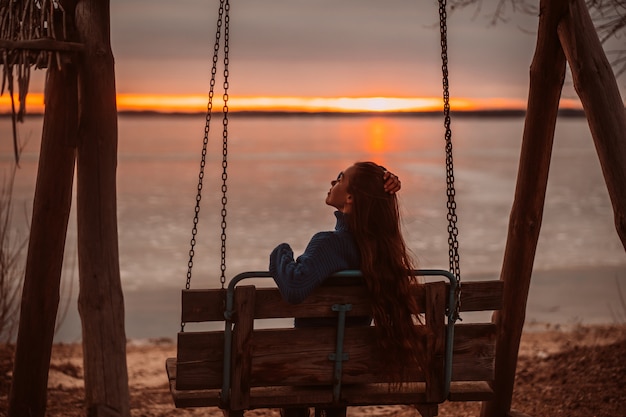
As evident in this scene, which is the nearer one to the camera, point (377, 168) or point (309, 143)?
point (377, 168)

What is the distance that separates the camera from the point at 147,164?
3366cm

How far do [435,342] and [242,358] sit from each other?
2.85 feet

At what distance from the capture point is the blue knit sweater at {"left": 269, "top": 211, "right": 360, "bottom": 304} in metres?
4.30

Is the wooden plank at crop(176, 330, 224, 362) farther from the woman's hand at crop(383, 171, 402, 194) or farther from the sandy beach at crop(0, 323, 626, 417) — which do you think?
the sandy beach at crop(0, 323, 626, 417)

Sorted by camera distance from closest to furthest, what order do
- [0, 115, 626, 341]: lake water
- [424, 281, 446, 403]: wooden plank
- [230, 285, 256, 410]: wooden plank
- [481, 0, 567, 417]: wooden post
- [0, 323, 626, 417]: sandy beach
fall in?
[230, 285, 256, 410]: wooden plank, [424, 281, 446, 403]: wooden plank, [481, 0, 567, 417]: wooden post, [0, 323, 626, 417]: sandy beach, [0, 115, 626, 341]: lake water

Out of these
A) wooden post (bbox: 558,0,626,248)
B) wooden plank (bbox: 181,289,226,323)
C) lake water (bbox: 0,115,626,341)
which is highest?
wooden post (bbox: 558,0,626,248)

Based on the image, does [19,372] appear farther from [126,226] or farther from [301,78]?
[301,78]

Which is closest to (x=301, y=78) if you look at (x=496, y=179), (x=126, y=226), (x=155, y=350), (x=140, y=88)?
(x=140, y=88)

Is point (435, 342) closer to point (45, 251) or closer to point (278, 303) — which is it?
point (278, 303)

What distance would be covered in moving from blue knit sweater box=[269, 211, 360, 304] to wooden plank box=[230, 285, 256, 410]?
0.16 meters

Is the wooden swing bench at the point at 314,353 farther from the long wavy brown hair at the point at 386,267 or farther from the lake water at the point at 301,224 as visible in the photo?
the lake water at the point at 301,224

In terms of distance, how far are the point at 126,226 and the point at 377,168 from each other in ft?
51.6

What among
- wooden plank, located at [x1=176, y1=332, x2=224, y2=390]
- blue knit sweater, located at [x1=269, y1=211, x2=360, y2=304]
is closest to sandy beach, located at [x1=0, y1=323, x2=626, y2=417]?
wooden plank, located at [x1=176, y1=332, x2=224, y2=390]

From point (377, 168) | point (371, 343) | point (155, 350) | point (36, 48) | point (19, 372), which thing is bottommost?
point (155, 350)
